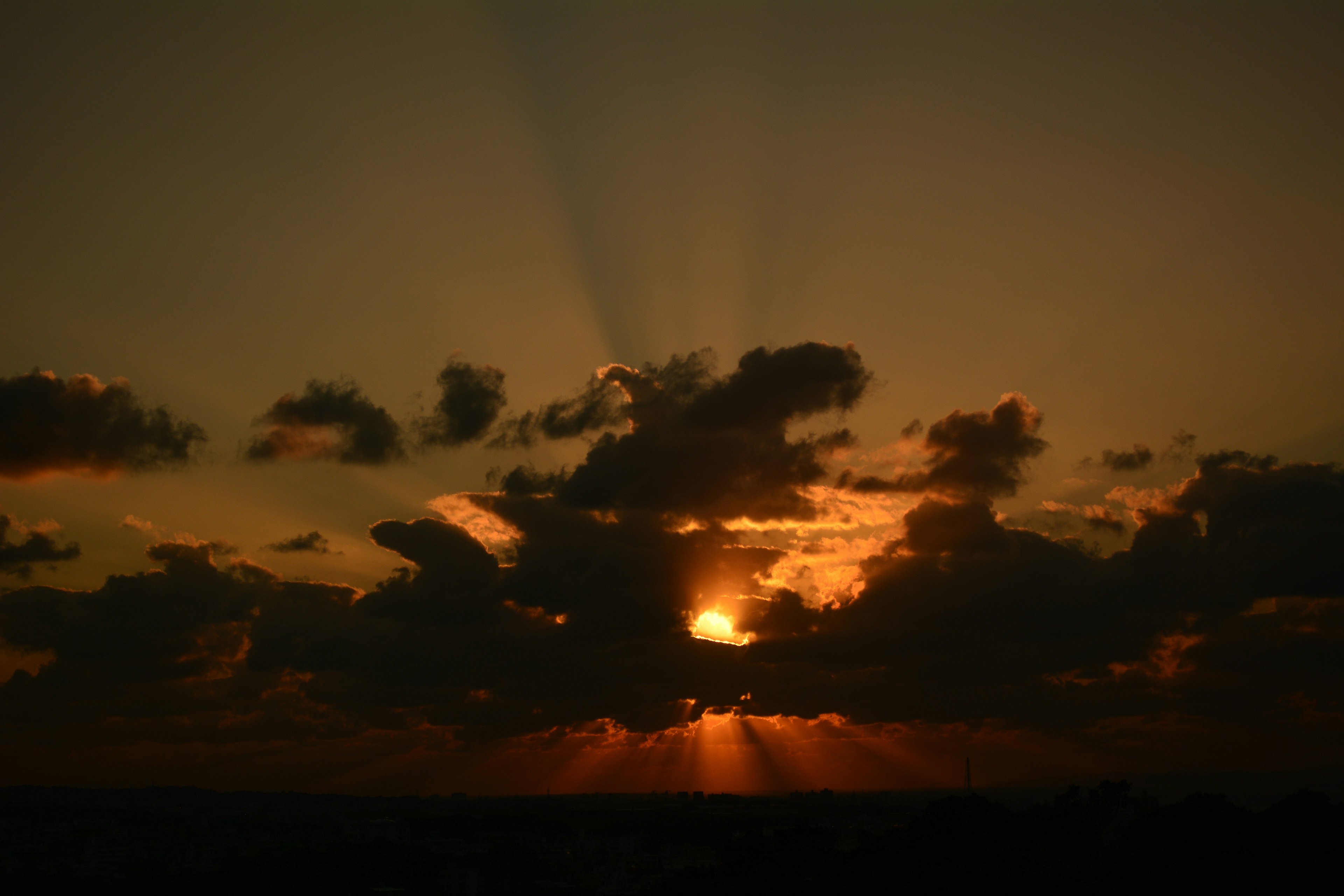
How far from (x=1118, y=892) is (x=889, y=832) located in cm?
4463

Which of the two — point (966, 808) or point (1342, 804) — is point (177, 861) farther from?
point (1342, 804)

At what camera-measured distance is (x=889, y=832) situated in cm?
11331

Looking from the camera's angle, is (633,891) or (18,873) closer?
(633,891)

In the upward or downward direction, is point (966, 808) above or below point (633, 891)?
above

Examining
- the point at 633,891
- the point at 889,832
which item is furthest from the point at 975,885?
the point at 633,891

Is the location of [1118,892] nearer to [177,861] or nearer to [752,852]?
[752,852]

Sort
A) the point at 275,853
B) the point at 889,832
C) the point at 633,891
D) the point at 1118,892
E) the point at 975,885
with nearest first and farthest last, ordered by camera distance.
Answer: the point at 1118,892, the point at 975,885, the point at 889,832, the point at 633,891, the point at 275,853

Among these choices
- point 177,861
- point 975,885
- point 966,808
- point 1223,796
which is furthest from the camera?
point 177,861

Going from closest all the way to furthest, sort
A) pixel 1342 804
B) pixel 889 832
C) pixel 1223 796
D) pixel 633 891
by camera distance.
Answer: pixel 1342 804 < pixel 1223 796 < pixel 889 832 < pixel 633 891

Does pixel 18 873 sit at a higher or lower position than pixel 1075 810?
lower

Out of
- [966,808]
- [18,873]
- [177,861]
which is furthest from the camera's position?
[177,861]

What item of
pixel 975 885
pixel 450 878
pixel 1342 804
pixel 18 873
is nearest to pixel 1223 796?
pixel 1342 804

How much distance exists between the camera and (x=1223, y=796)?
88938mm

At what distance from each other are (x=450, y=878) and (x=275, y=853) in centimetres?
7298
